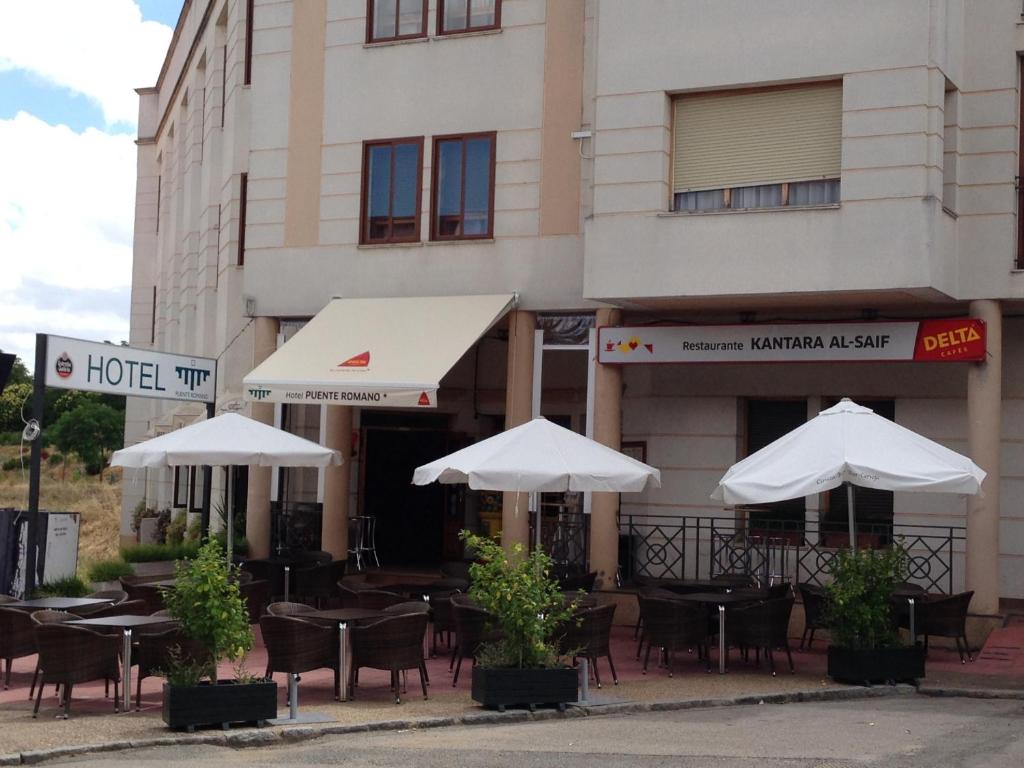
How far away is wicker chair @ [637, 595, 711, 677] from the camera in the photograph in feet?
48.2

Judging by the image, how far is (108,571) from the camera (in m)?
19.2

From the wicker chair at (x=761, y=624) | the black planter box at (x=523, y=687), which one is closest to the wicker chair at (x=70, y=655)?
the black planter box at (x=523, y=687)

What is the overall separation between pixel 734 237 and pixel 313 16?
25.7ft

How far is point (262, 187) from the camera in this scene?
21812 millimetres

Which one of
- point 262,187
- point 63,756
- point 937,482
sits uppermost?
point 262,187

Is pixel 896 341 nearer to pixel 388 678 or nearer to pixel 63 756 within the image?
pixel 388 678

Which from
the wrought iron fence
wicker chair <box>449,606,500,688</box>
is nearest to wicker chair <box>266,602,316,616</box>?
wicker chair <box>449,606,500,688</box>

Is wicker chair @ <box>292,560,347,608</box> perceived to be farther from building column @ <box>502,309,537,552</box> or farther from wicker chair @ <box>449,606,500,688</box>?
wicker chair @ <box>449,606,500,688</box>

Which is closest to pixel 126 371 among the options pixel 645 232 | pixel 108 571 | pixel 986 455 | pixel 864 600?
pixel 108 571

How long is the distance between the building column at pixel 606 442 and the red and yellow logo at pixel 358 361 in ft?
9.76

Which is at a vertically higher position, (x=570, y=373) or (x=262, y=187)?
(x=262, y=187)

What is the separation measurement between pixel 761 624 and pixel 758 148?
6041 millimetres

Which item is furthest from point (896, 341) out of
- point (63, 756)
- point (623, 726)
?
point (63, 756)

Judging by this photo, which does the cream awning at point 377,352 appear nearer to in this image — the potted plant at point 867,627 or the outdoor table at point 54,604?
the outdoor table at point 54,604
